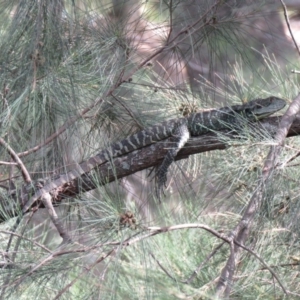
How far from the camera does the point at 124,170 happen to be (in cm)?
276

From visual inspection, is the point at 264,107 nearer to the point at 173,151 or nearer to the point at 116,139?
the point at 173,151

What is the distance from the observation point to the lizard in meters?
2.71

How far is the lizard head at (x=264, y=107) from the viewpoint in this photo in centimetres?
276

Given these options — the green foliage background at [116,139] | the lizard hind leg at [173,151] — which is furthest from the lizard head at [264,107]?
the lizard hind leg at [173,151]

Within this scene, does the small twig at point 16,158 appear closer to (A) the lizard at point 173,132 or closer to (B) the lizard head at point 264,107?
(A) the lizard at point 173,132

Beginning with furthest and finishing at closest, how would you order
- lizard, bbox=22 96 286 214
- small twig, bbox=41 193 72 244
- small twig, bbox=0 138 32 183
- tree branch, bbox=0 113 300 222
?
1. lizard, bbox=22 96 286 214
2. tree branch, bbox=0 113 300 222
3. small twig, bbox=0 138 32 183
4. small twig, bbox=41 193 72 244

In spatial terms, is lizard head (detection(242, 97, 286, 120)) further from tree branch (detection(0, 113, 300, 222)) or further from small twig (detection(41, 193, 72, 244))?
small twig (detection(41, 193, 72, 244))

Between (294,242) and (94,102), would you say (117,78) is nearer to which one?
(94,102)

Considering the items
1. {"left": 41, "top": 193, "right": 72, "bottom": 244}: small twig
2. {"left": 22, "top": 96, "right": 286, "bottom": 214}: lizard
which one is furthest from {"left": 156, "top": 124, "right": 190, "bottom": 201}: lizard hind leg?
{"left": 41, "top": 193, "right": 72, "bottom": 244}: small twig

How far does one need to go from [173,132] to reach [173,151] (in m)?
0.24

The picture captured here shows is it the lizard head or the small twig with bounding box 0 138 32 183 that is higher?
the small twig with bounding box 0 138 32 183

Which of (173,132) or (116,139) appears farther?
(116,139)

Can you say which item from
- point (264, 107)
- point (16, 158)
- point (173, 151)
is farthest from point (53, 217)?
point (264, 107)

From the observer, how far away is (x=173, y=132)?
9.98ft
